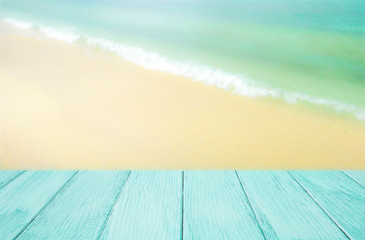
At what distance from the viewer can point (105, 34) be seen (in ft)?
4.87

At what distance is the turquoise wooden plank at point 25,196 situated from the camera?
970mm

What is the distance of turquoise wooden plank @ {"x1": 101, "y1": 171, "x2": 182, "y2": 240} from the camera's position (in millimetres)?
922

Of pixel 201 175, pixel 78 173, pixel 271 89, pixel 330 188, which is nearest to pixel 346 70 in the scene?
pixel 271 89

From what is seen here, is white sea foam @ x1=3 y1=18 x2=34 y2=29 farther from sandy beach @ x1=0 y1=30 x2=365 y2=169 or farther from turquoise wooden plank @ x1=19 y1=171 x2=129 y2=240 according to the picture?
turquoise wooden plank @ x1=19 y1=171 x2=129 y2=240

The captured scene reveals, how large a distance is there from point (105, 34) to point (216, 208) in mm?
860

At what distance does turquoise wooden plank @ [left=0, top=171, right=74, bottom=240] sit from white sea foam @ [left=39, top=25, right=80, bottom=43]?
548 millimetres

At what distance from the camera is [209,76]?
1.49 metres

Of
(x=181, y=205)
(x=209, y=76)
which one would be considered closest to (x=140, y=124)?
(x=209, y=76)

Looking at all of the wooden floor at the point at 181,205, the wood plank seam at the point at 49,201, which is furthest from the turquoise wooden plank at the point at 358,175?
the wood plank seam at the point at 49,201

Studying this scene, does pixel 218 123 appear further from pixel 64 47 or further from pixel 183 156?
pixel 64 47

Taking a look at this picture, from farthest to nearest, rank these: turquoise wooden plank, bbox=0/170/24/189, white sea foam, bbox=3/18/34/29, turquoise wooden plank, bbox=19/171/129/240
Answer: white sea foam, bbox=3/18/34/29
turquoise wooden plank, bbox=0/170/24/189
turquoise wooden plank, bbox=19/171/129/240

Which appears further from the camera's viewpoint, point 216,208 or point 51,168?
point 51,168

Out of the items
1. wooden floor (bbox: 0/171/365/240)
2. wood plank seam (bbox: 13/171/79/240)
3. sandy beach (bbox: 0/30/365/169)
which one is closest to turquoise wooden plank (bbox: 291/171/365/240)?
wooden floor (bbox: 0/171/365/240)

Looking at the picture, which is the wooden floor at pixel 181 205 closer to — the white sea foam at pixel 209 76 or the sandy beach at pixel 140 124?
the sandy beach at pixel 140 124
